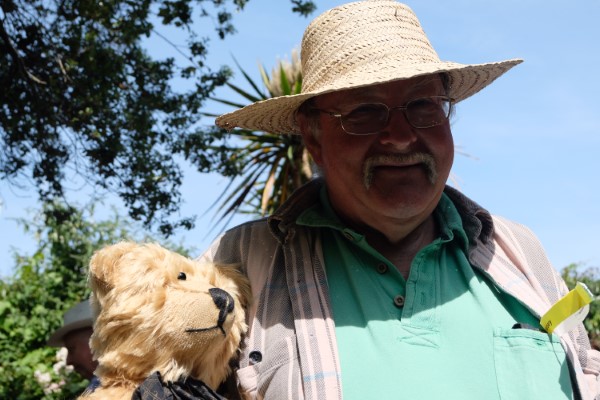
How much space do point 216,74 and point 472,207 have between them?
18.1 feet

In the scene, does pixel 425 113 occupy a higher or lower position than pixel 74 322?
higher

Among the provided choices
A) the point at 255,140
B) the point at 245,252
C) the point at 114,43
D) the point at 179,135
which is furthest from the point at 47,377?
the point at 245,252

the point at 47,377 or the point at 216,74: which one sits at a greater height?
the point at 216,74

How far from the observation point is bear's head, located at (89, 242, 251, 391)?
217cm

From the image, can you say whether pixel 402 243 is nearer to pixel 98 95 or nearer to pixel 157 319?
pixel 157 319

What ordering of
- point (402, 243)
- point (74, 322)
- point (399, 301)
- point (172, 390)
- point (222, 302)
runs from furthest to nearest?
1. point (74, 322)
2. point (402, 243)
3. point (399, 301)
4. point (222, 302)
5. point (172, 390)

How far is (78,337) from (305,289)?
386 cm

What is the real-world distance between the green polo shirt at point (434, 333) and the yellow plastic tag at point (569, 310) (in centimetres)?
4

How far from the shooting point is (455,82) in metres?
2.85

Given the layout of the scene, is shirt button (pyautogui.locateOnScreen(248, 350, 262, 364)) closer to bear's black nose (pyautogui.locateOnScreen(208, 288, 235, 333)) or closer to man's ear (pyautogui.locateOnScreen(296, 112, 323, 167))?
bear's black nose (pyautogui.locateOnScreen(208, 288, 235, 333))

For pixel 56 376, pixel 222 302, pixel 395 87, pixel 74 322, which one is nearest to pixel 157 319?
pixel 222 302

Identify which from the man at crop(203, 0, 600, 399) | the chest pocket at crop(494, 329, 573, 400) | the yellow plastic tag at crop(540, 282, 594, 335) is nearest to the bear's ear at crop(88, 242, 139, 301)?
the man at crop(203, 0, 600, 399)

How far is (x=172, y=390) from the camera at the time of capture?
214 centimetres

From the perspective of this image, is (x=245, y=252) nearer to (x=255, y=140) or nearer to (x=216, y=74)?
(x=216, y=74)
